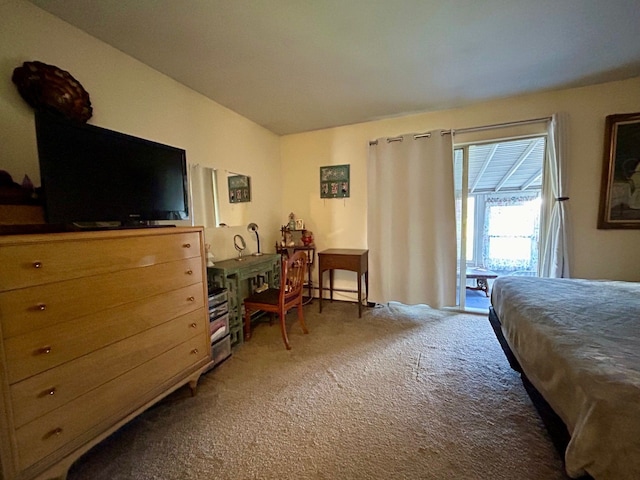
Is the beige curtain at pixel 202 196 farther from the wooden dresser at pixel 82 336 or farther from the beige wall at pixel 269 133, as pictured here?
the wooden dresser at pixel 82 336

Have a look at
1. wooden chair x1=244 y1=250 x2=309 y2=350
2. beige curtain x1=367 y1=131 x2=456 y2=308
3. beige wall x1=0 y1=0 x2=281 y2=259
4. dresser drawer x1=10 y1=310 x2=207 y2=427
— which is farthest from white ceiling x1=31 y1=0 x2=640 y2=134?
dresser drawer x1=10 y1=310 x2=207 y2=427

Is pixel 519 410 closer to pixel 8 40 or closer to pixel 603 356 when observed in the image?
pixel 603 356

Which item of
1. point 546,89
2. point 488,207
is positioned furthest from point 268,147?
point 488,207

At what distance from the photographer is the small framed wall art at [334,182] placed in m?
3.56

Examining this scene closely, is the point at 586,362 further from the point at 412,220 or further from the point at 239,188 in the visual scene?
the point at 239,188

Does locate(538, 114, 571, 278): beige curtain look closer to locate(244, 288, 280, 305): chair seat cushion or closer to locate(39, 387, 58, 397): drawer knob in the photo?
locate(244, 288, 280, 305): chair seat cushion

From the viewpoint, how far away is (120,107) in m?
1.88

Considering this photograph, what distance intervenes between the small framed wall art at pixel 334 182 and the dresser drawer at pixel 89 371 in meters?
2.51

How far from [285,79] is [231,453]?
2737 millimetres

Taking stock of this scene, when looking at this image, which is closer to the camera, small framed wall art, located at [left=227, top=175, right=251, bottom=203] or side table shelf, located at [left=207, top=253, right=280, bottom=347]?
side table shelf, located at [left=207, top=253, right=280, bottom=347]

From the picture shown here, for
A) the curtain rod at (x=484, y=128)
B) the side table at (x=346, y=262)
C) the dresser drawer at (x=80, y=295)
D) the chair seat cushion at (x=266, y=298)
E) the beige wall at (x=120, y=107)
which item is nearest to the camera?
the dresser drawer at (x=80, y=295)

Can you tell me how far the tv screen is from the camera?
4.02 feet

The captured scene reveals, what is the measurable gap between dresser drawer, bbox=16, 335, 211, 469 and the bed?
1.91m

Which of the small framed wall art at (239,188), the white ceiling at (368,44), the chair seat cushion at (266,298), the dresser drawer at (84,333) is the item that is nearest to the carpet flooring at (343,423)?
the chair seat cushion at (266,298)
